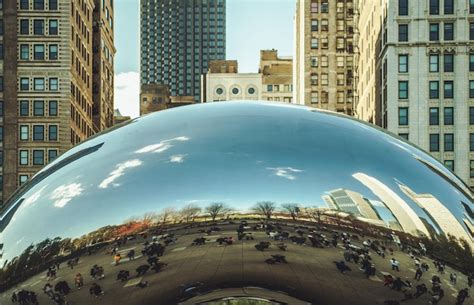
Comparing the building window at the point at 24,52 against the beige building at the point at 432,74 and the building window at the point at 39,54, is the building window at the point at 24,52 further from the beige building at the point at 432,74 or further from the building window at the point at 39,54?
the beige building at the point at 432,74

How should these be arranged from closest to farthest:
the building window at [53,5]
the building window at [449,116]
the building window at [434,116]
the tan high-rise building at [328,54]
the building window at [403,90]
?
the building window at [449,116] → the building window at [434,116] → the building window at [403,90] → the building window at [53,5] → the tan high-rise building at [328,54]

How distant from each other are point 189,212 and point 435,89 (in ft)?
221

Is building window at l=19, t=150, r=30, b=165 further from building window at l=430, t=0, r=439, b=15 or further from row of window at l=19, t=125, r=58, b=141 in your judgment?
building window at l=430, t=0, r=439, b=15

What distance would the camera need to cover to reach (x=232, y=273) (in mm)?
3998

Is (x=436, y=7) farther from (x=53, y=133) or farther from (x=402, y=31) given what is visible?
(x=53, y=133)

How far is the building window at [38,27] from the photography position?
242 ft

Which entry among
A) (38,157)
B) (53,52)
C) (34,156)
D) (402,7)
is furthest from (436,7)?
(34,156)

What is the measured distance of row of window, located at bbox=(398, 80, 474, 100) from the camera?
68500 mm

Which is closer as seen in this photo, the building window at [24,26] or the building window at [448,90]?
the building window at [448,90]

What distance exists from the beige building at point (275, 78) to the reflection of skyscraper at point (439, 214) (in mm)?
152215

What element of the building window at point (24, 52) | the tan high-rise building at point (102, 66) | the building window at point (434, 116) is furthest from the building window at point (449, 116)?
the tan high-rise building at point (102, 66)

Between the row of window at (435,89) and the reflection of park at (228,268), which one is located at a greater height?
the row of window at (435,89)

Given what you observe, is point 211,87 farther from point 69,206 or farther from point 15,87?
point 69,206

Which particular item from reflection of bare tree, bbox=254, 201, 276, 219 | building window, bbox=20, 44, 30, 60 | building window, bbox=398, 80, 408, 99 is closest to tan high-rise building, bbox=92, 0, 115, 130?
building window, bbox=20, 44, 30, 60
